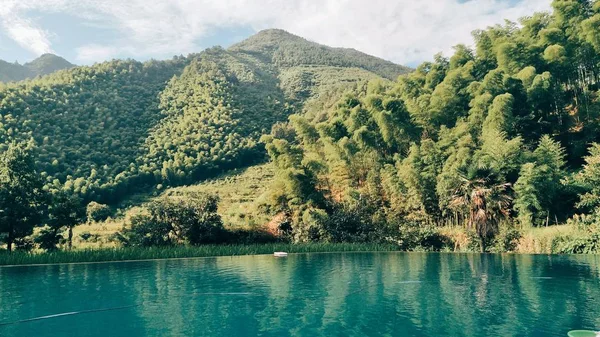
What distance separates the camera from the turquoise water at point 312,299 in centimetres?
839

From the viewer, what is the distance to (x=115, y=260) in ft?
68.9

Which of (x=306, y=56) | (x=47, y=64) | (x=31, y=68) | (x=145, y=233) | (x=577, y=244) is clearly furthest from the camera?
(x=47, y=64)

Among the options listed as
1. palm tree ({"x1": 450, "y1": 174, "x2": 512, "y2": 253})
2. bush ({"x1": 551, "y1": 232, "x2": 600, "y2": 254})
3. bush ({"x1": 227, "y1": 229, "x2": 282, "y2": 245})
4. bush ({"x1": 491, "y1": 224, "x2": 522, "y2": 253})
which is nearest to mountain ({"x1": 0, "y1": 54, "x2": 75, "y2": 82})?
bush ({"x1": 227, "y1": 229, "x2": 282, "y2": 245})

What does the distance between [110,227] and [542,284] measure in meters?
26.3

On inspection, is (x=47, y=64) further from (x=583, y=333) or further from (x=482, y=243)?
(x=583, y=333)

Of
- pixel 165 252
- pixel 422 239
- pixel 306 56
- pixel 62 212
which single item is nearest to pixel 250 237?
pixel 165 252

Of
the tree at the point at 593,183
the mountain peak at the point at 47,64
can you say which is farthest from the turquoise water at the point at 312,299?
the mountain peak at the point at 47,64

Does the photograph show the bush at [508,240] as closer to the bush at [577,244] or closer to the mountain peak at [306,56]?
the bush at [577,244]

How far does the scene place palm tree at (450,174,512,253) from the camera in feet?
72.6

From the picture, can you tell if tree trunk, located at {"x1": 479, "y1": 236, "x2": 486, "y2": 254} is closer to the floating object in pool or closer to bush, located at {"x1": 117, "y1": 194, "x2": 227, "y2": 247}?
bush, located at {"x1": 117, "y1": 194, "x2": 227, "y2": 247}

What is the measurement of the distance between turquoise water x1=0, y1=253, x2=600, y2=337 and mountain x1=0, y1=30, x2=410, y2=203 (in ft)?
84.3

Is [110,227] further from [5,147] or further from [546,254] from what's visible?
[546,254]

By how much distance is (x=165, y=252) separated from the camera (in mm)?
22484

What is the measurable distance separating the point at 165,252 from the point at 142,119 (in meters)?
A: 37.6
